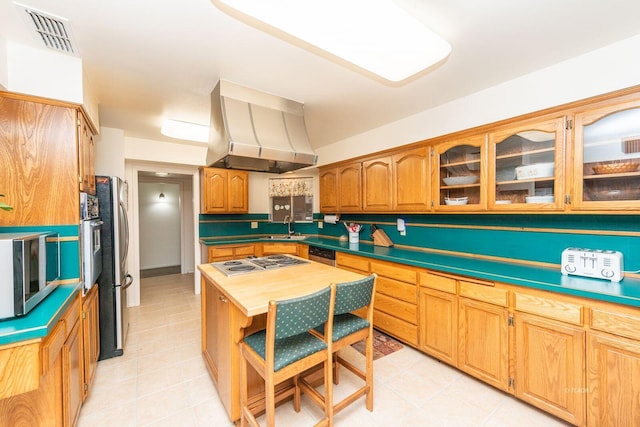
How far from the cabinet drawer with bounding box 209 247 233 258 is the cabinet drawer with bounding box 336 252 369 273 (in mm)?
1805

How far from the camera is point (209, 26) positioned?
155 cm

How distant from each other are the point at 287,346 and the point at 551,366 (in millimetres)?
1694

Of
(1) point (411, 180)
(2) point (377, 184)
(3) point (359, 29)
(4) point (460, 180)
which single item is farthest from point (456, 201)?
(3) point (359, 29)

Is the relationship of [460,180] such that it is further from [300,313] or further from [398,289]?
[300,313]

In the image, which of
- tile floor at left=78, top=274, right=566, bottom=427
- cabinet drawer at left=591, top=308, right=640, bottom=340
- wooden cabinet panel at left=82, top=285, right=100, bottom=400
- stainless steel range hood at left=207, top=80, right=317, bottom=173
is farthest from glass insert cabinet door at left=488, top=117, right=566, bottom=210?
wooden cabinet panel at left=82, top=285, right=100, bottom=400

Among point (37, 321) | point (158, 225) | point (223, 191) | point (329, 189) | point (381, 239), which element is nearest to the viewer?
point (37, 321)

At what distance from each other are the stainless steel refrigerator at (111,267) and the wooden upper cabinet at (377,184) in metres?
2.70

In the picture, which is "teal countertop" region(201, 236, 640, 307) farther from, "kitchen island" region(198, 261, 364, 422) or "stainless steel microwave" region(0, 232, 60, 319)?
"stainless steel microwave" region(0, 232, 60, 319)

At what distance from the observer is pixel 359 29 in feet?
4.46

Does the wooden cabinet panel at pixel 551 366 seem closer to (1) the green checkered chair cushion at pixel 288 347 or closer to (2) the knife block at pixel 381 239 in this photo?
(1) the green checkered chair cushion at pixel 288 347

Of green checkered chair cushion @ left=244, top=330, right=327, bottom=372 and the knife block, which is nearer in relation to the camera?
green checkered chair cushion @ left=244, top=330, right=327, bottom=372

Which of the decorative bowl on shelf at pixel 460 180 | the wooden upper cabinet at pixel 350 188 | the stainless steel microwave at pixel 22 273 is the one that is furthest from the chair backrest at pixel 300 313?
the wooden upper cabinet at pixel 350 188

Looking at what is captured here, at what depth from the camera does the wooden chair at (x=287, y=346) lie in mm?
1302

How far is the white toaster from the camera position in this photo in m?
1.68
